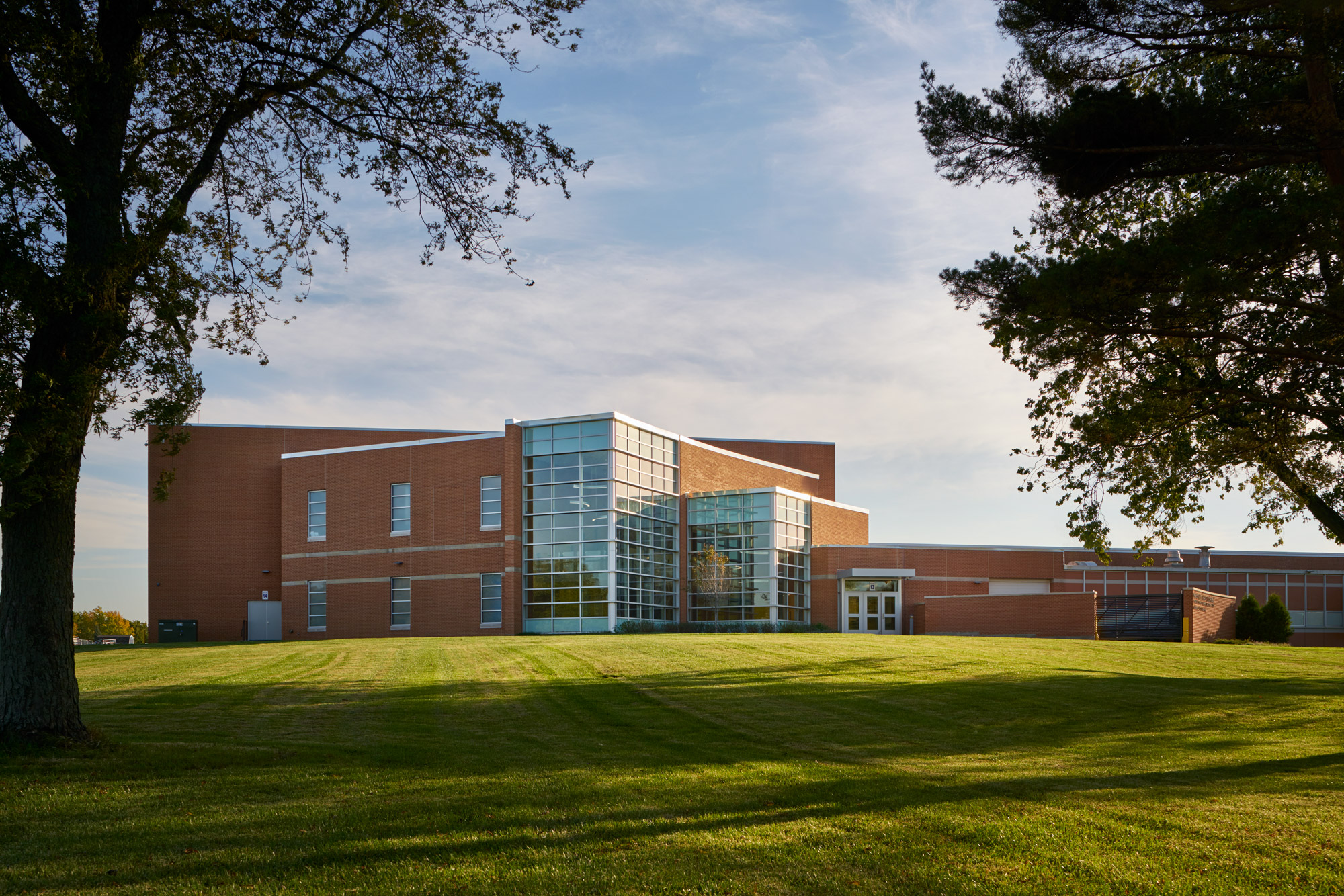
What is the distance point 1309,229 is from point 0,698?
1584cm

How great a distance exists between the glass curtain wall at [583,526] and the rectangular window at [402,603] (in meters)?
6.08

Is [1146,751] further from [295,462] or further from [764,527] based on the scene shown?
[295,462]

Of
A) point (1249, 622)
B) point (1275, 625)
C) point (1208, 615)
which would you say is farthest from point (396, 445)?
point (1275, 625)

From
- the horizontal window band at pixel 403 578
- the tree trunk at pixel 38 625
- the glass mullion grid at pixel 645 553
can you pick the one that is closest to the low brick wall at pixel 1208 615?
the glass mullion grid at pixel 645 553

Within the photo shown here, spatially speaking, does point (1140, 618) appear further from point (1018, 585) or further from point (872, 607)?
point (872, 607)

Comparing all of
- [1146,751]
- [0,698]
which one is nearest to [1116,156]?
[1146,751]

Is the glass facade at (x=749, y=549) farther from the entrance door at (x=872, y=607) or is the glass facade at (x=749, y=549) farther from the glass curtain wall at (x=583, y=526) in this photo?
the glass curtain wall at (x=583, y=526)

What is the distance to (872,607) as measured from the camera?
54.8 m

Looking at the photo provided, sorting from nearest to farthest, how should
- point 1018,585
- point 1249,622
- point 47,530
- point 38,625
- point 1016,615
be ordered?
1. point 38,625
2. point 47,530
3. point 1249,622
4. point 1016,615
5. point 1018,585

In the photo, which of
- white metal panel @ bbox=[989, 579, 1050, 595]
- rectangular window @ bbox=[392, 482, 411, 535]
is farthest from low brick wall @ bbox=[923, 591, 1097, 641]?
rectangular window @ bbox=[392, 482, 411, 535]

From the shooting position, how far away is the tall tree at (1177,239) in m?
14.2

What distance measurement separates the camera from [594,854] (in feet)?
23.9

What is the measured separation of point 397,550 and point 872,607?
77.1 ft

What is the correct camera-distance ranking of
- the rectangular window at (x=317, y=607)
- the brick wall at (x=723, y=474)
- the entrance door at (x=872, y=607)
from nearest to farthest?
1. the rectangular window at (x=317, y=607)
2. the brick wall at (x=723, y=474)
3. the entrance door at (x=872, y=607)
